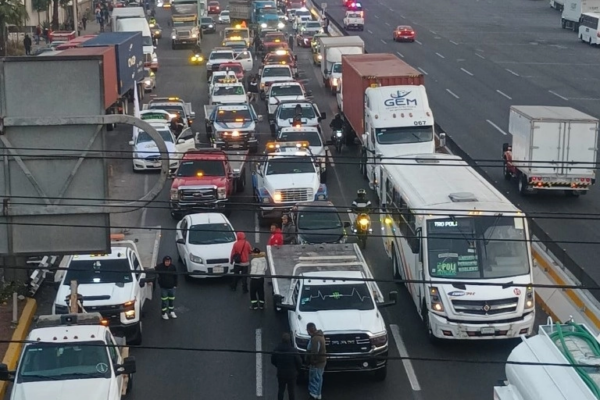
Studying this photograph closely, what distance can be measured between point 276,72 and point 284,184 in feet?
82.5

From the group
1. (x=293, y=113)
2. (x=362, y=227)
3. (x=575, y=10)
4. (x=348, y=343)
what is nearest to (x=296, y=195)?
(x=362, y=227)

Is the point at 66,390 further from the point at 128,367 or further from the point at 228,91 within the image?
the point at 228,91

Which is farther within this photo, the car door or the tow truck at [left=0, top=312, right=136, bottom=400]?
the car door

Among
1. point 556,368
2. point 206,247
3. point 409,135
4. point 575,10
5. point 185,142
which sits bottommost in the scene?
point 185,142

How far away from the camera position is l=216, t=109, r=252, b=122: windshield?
3953 centimetres

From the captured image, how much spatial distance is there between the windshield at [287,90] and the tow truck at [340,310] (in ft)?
85.9

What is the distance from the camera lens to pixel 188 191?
99.8 ft

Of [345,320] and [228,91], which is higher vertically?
[345,320]

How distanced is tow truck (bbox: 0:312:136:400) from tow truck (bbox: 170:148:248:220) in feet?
40.9

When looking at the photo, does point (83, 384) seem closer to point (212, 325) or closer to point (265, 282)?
point (212, 325)

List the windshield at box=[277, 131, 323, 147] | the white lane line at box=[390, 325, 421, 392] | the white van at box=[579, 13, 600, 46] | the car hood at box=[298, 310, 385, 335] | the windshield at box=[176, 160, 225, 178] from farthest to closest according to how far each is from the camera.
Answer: the white van at box=[579, 13, 600, 46] < the windshield at box=[277, 131, 323, 147] < the windshield at box=[176, 160, 225, 178] < the white lane line at box=[390, 325, 421, 392] < the car hood at box=[298, 310, 385, 335]

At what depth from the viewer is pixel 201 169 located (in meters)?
31.2

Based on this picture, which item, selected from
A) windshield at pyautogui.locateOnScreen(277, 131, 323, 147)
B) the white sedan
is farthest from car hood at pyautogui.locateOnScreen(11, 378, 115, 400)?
windshield at pyautogui.locateOnScreen(277, 131, 323, 147)

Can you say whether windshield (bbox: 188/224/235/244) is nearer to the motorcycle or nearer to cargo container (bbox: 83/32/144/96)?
the motorcycle
